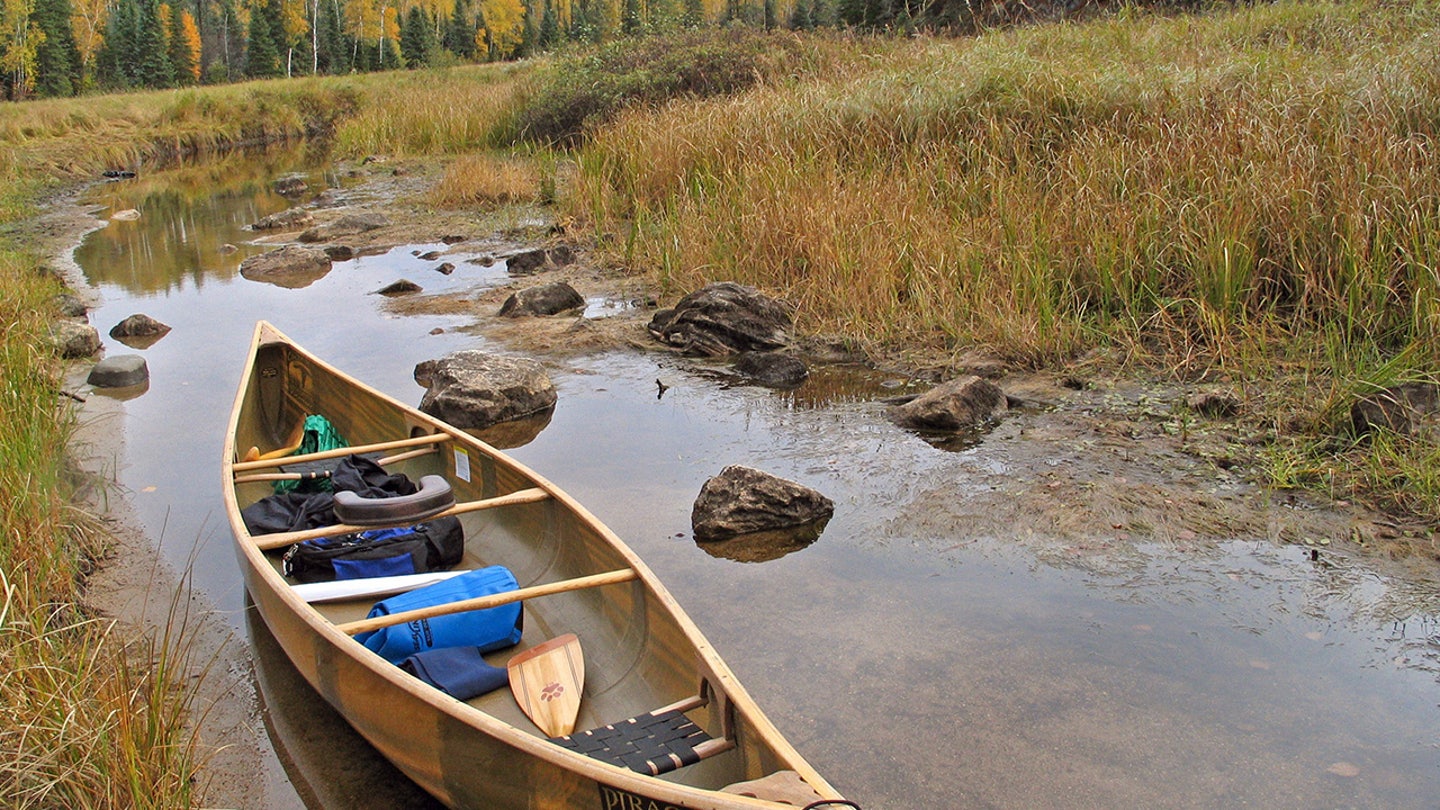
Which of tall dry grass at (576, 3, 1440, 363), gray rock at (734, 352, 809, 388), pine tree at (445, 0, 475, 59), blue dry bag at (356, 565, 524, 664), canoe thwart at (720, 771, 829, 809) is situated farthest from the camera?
pine tree at (445, 0, 475, 59)

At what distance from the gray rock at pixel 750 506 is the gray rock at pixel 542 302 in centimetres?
445

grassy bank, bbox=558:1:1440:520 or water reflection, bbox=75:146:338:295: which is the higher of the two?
grassy bank, bbox=558:1:1440:520

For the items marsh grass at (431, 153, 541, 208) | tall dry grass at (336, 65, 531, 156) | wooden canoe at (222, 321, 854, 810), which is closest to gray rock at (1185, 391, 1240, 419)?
wooden canoe at (222, 321, 854, 810)

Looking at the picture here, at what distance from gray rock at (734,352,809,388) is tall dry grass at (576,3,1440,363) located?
2.37 feet

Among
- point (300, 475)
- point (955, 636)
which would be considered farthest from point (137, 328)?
point (955, 636)

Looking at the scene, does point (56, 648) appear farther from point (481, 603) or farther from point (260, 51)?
point (260, 51)

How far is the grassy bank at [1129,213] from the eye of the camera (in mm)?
6160

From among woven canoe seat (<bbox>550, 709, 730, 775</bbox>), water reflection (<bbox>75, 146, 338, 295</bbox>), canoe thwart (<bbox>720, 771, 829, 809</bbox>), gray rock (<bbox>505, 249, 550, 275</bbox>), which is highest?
canoe thwart (<bbox>720, 771, 829, 809</bbox>)

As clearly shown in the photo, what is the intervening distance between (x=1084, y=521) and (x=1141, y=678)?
1186 millimetres

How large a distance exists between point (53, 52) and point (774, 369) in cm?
4914

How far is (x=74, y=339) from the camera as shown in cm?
855

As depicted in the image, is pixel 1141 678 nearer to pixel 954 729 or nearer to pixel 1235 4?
pixel 954 729

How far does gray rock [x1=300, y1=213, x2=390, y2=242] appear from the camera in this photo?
1382 cm

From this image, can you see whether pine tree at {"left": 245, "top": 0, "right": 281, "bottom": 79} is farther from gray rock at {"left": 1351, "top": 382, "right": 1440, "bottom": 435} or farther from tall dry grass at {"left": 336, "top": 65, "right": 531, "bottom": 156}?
gray rock at {"left": 1351, "top": 382, "right": 1440, "bottom": 435}
